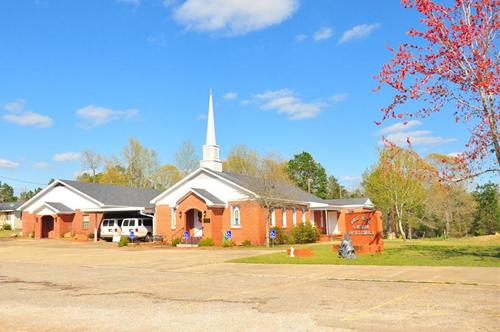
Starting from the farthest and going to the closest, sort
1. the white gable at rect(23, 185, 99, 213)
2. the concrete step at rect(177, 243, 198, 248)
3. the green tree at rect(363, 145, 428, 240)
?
1. the white gable at rect(23, 185, 99, 213)
2. the green tree at rect(363, 145, 428, 240)
3. the concrete step at rect(177, 243, 198, 248)

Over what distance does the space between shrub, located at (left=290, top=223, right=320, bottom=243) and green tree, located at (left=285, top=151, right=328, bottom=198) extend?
40848mm

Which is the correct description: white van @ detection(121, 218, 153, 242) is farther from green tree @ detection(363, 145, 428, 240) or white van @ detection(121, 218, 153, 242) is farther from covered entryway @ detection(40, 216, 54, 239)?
green tree @ detection(363, 145, 428, 240)

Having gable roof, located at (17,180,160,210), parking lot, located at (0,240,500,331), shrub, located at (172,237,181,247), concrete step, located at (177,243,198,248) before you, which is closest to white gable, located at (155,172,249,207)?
shrub, located at (172,237,181,247)

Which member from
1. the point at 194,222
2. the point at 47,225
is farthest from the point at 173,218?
the point at 47,225

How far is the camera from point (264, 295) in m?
11.3

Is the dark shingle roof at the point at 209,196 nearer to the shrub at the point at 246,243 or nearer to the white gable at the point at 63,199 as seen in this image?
the shrub at the point at 246,243

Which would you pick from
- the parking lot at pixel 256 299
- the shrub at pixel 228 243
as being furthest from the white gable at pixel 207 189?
the parking lot at pixel 256 299

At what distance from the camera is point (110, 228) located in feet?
140

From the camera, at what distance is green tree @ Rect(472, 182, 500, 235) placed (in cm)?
5247

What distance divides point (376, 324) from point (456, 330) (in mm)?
1222

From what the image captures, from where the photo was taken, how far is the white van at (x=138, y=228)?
4031 cm

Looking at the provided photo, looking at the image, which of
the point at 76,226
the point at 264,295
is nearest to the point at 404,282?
the point at 264,295

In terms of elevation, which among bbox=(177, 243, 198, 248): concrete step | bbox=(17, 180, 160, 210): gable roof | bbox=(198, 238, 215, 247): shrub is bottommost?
bbox=(177, 243, 198, 248): concrete step

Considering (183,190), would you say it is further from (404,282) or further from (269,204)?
(404,282)
